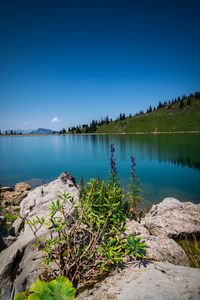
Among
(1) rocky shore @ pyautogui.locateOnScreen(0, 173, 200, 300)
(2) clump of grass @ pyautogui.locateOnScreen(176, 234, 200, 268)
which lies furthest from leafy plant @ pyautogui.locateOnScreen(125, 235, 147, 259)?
(2) clump of grass @ pyautogui.locateOnScreen(176, 234, 200, 268)

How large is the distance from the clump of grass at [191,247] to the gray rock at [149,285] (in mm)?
2015

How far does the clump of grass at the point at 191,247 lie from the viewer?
5.68 m

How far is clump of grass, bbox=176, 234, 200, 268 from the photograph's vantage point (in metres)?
5.68

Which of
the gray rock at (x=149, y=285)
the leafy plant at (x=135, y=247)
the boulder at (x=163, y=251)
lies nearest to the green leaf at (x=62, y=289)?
the gray rock at (x=149, y=285)

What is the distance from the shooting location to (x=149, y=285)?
3.46 m

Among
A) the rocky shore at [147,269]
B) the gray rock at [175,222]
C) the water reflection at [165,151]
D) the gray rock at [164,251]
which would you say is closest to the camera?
the rocky shore at [147,269]

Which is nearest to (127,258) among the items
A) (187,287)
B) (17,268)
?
(187,287)

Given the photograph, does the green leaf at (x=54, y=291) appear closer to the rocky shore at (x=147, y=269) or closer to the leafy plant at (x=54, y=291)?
the leafy plant at (x=54, y=291)

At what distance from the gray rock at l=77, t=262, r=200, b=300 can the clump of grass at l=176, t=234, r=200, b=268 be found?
2015 mm

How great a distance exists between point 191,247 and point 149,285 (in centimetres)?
423

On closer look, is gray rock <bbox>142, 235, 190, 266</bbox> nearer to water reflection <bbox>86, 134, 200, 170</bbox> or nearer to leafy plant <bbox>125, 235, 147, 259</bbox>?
leafy plant <bbox>125, 235, 147, 259</bbox>

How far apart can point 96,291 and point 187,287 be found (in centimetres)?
160

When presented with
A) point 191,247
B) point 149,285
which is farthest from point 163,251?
point 191,247

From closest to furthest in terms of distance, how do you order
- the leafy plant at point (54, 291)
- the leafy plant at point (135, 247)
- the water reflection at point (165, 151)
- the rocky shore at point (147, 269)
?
the leafy plant at point (54, 291) → the rocky shore at point (147, 269) → the leafy plant at point (135, 247) → the water reflection at point (165, 151)
